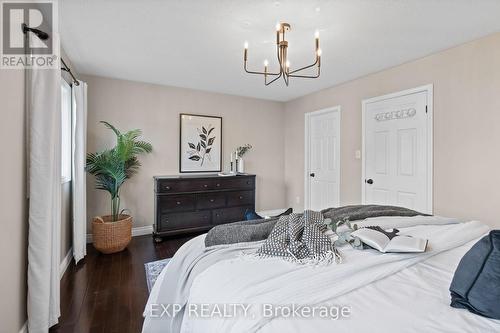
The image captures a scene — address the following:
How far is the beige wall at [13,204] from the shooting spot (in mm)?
1362

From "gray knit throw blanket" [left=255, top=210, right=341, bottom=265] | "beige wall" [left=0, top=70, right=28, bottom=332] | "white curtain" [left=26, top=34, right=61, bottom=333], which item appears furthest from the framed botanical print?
"gray knit throw blanket" [left=255, top=210, right=341, bottom=265]

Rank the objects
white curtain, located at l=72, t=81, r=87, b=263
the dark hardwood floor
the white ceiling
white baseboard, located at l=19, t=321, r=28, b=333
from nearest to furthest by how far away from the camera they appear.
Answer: white baseboard, located at l=19, t=321, r=28, b=333 → the dark hardwood floor → the white ceiling → white curtain, located at l=72, t=81, r=87, b=263

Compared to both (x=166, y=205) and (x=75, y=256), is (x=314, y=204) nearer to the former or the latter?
(x=166, y=205)

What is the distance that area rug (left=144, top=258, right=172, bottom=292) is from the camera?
2.48 metres

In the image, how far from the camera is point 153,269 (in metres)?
2.71

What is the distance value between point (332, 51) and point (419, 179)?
1.81m

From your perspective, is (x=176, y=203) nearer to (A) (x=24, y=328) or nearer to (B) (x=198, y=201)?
(B) (x=198, y=201)

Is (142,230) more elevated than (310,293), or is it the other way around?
(310,293)

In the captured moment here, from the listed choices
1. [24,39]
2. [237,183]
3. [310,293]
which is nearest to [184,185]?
[237,183]

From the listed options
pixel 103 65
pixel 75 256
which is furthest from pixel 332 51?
pixel 75 256

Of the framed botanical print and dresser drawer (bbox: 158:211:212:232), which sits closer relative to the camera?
dresser drawer (bbox: 158:211:212:232)

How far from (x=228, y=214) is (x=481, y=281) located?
3.39 m

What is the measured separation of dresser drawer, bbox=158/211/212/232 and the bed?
224 cm

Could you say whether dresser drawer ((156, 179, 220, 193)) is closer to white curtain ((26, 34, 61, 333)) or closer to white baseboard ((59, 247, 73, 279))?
white baseboard ((59, 247, 73, 279))
